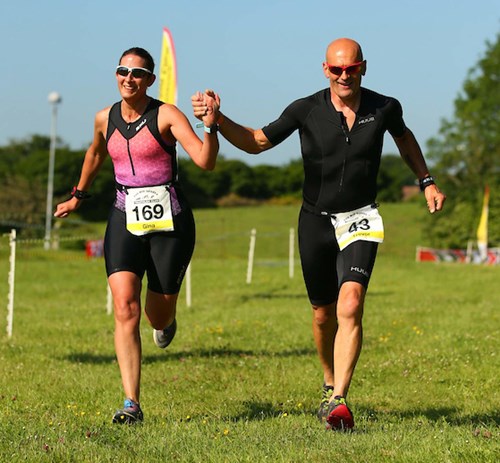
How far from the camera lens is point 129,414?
6281mm

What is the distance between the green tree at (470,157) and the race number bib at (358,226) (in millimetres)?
67262

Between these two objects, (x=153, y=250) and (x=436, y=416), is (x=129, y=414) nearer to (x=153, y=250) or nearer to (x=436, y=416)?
(x=153, y=250)

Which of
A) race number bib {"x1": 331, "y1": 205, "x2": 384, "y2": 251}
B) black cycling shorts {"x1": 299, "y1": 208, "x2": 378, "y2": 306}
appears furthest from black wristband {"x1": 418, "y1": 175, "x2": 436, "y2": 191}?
black cycling shorts {"x1": 299, "y1": 208, "x2": 378, "y2": 306}

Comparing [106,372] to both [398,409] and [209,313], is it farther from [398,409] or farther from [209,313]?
[209,313]

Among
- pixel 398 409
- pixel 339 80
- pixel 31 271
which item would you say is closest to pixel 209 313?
pixel 398 409

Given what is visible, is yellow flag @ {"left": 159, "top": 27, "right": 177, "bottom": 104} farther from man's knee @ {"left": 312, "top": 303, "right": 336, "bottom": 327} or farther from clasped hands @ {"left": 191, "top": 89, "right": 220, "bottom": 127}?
→ clasped hands @ {"left": 191, "top": 89, "right": 220, "bottom": 127}

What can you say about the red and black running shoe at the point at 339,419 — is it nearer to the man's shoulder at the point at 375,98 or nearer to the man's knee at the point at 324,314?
the man's knee at the point at 324,314

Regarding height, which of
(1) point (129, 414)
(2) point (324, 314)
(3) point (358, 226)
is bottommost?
(1) point (129, 414)

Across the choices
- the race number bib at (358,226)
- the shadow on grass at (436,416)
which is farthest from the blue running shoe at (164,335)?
the race number bib at (358,226)

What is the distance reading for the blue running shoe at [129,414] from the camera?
6.23 metres

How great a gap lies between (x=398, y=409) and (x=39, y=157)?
374 feet

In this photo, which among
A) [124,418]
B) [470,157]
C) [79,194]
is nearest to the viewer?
[124,418]

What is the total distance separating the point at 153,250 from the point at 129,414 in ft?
4.02

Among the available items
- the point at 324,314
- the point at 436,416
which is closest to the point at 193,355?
the point at 324,314
